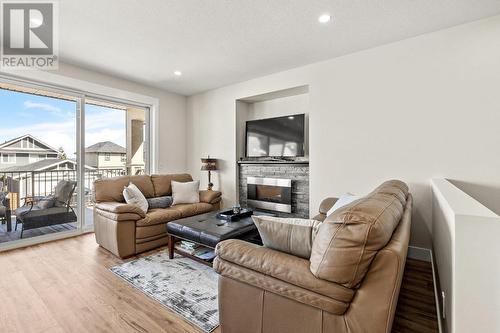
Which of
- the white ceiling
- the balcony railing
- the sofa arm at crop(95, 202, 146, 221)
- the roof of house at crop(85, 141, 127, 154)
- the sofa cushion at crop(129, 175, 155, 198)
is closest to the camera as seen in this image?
the white ceiling

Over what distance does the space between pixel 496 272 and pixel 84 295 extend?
107 inches

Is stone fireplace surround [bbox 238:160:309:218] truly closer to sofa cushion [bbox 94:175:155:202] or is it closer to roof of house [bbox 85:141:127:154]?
sofa cushion [bbox 94:175:155:202]

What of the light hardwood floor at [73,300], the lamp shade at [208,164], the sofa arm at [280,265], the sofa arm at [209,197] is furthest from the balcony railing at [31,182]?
the sofa arm at [280,265]

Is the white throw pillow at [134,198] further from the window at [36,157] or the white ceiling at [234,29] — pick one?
the white ceiling at [234,29]

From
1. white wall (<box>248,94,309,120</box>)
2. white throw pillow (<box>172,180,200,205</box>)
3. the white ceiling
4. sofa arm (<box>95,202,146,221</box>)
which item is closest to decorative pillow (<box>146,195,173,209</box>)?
white throw pillow (<box>172,180,200,205</box>)

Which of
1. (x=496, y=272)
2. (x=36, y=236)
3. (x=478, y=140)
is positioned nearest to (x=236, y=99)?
(x=478, y=140)

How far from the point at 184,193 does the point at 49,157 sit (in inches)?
80.4

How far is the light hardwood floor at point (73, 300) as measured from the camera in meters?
1.70

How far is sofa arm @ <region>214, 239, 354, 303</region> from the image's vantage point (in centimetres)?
109

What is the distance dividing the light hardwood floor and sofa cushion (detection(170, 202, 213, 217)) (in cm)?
98

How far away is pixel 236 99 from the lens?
448 cm

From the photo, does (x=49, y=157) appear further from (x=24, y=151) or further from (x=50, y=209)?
(x=50, y=209)

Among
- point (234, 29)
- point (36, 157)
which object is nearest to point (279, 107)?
point (234, 29)

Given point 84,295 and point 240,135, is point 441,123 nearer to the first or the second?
point 240,135
